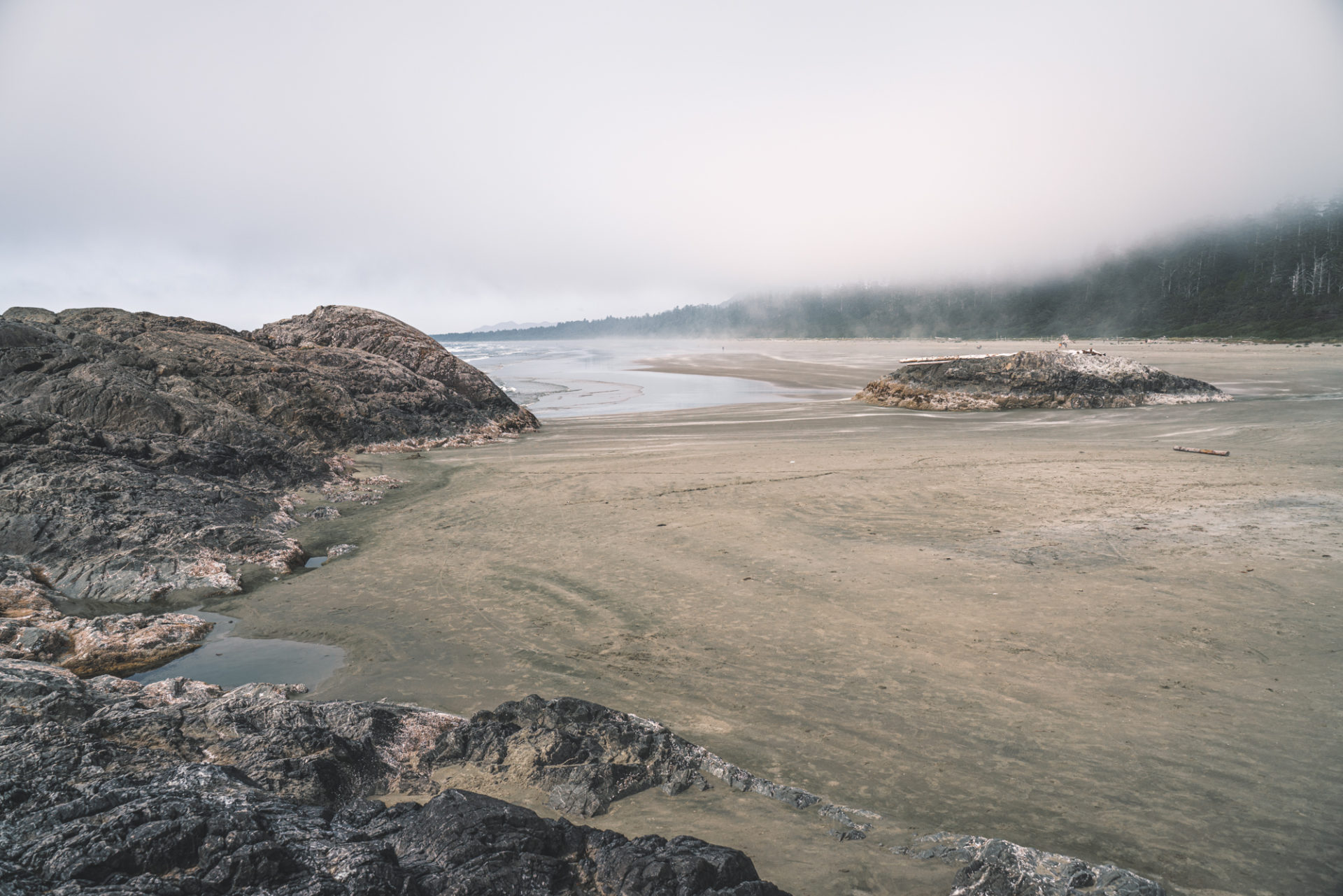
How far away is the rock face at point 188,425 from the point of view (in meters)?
6.12

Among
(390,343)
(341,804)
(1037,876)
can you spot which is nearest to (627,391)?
(390,343)

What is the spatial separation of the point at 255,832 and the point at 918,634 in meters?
→ 3.97

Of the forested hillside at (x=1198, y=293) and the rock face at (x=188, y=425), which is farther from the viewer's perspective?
the forested hillside at (x=1198, y=293)

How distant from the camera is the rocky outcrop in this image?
14.3ft

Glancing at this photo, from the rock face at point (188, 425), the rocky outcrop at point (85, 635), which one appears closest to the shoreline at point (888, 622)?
the rocky outcrop at point (85, 635)

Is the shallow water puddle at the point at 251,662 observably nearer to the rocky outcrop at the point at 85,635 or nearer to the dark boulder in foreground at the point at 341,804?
the rocky outcrop at the point at 85,635

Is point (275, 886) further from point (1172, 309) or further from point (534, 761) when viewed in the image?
point (1172, 309)

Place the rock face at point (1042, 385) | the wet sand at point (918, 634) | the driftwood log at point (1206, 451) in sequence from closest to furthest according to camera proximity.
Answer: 1. the wet sand at point (918, 634)
2. the driftwood log at point (1206, 451)
3. the rock face at point (1042, 385)

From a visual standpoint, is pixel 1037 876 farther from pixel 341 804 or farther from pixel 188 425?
pixel 188 425

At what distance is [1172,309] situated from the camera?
137500 mm

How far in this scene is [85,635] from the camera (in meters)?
4.62

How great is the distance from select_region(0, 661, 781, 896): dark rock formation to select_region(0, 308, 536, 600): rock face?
348cm

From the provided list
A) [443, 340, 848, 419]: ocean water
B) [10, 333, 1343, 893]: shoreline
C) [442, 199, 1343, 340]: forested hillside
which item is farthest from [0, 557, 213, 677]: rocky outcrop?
[442, 199, 1343, 340]: forested hillside

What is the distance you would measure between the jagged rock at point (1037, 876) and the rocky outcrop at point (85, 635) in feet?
16.2
